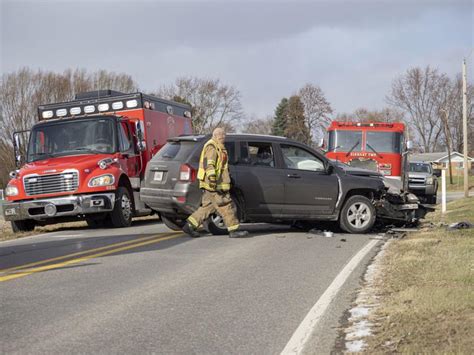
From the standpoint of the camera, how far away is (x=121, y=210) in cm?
1320

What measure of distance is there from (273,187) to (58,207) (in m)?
4.63

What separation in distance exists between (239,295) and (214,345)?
65.4 inches

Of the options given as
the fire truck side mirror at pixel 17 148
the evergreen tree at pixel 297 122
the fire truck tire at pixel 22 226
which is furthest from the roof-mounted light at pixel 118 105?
the evergreen tree at pixel 297 122

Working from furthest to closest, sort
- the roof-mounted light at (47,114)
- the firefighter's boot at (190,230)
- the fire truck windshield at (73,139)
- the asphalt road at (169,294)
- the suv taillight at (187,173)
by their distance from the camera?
the roof-mounted light at (47,114)
the fire truck windshield at (73,139)
the firefighter's boot at (190,230)
the suv taillight at (187,173)
the asphalt road at (169,294)

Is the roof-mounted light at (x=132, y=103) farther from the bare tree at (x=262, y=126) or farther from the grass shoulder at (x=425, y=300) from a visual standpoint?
the bare tree at (x=262, y=126)

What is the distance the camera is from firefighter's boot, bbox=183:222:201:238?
10770 mm

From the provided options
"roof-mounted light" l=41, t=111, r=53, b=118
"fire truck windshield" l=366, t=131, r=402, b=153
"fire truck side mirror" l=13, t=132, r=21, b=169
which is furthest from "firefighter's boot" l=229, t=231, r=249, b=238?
"fire truck windshield" l=366, t=131, r=402, b=153

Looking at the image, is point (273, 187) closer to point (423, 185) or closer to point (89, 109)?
point (89, 109)

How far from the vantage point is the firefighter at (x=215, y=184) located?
10.2 m

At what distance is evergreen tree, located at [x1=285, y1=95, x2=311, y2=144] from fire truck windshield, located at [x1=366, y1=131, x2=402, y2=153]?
47.8m

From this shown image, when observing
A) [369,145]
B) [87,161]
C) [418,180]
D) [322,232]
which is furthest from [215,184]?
[418,180]

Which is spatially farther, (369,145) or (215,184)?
(369,145)

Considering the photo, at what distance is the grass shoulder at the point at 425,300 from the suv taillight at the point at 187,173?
3564mm

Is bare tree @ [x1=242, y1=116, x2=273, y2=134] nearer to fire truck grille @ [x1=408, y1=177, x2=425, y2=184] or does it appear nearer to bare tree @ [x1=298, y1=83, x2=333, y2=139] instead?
bare tree @ [x1=298, y1=83, x2=333, y2=139]
